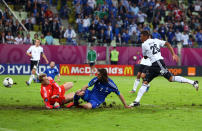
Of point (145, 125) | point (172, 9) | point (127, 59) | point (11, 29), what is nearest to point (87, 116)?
point (145, 125)

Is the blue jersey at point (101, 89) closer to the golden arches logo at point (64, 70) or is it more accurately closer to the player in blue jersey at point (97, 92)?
the player in blue jersey at point (97, 92)

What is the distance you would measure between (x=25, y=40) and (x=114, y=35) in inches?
276

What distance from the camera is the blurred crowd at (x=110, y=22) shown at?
1137 inches

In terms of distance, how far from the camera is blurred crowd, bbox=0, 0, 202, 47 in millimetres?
28891

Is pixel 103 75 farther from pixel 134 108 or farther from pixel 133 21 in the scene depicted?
pixel 133 21

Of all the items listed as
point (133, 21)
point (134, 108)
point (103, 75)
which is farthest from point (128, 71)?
point (103, 75)

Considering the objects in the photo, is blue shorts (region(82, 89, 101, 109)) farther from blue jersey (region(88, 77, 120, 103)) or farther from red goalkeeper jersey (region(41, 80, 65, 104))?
red goalkeeper jersey (region(41, 80, 65, 104))

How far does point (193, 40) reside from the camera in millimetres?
33031

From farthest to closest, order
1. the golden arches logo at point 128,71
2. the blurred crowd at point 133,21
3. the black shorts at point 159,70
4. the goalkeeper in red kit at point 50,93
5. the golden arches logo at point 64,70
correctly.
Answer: the golden arches logo at point 128,71
the blurred crowd at point 133,21
the golden arches logo at point 64,70
the black shorts at point 159,70
the goalkeeper in red kit at point 50,93

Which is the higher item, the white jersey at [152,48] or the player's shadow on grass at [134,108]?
the white jersey at [152,48]

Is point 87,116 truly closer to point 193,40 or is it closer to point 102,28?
point 102,28

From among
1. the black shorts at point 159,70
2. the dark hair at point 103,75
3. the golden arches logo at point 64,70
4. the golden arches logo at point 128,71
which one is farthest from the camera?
the golden arches logo at point 128,71

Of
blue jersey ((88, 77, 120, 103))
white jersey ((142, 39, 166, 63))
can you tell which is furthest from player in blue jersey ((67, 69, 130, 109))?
white jersey ((142, 39, 166, 63))

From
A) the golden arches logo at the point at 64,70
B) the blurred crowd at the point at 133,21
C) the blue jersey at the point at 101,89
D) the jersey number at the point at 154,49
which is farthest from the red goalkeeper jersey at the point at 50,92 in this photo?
the blurred crowd at the point at 133,21
